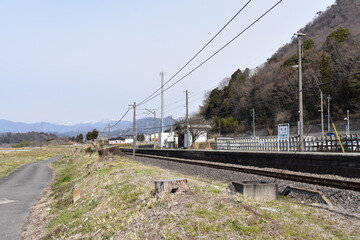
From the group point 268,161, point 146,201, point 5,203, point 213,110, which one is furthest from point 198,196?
point 213,110

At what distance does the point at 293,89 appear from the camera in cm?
6119

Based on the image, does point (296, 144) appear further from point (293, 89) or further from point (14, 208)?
point (293, 89)

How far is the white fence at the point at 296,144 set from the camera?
851 inches

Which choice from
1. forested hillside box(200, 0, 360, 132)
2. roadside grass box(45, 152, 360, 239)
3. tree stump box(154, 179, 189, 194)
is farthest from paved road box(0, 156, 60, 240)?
forested hillside box(200, 0, 360, 132)

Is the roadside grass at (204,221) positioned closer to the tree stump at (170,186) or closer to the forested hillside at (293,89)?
the tree stump at (170,186)

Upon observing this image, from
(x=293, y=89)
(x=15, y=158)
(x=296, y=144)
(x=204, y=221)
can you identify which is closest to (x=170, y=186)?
(x=204, y=221)

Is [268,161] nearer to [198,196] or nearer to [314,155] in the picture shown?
[314,155]

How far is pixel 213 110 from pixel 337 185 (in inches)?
2949

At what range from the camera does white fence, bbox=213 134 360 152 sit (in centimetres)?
→ 2161

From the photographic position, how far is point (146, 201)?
8.10 meters

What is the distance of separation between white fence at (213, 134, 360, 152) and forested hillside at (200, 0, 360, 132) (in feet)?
32.1

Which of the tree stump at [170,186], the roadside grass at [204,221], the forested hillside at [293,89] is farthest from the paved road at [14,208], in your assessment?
the forested hillside at [293,89]

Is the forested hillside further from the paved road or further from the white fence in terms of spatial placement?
the paved road

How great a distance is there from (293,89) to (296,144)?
1517 inches
